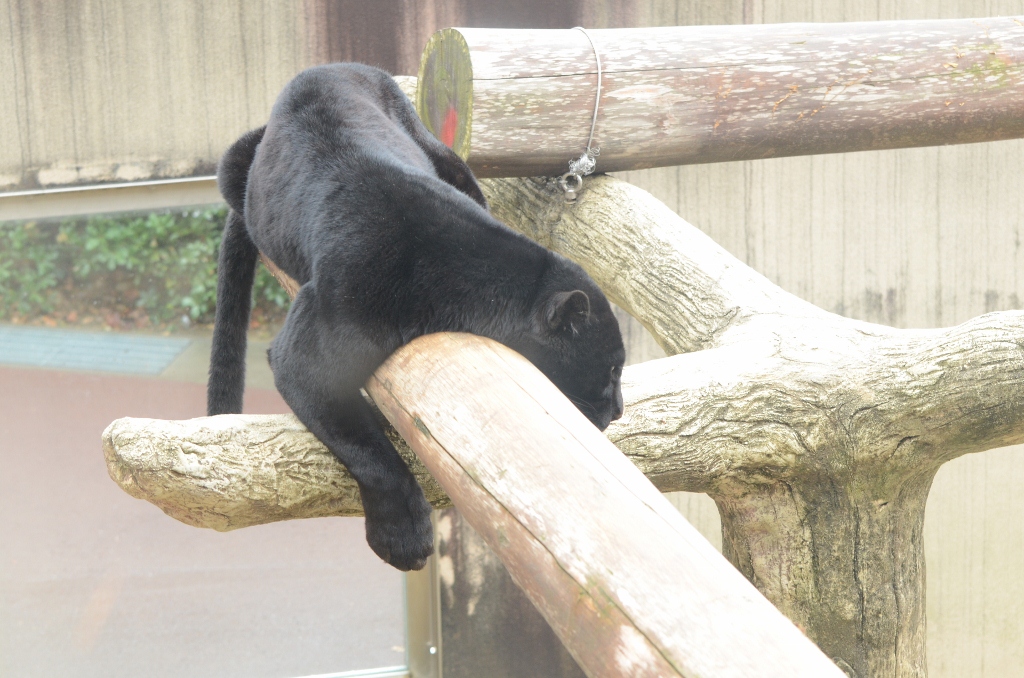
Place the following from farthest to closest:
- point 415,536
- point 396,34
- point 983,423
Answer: point 396,34
point 983,423
point 415,536

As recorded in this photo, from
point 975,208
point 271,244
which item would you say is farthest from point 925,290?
point 271,244

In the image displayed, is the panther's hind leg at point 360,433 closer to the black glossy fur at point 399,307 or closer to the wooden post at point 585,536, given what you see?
the black glossy fur at point 399,307

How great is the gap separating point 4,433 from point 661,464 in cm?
351

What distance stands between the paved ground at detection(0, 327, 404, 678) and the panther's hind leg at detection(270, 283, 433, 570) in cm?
276

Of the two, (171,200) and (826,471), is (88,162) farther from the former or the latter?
(826,471)

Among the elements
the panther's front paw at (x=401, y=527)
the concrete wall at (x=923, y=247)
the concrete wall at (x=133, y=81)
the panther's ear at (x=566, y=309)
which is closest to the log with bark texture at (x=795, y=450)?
the panther's front paw at (x=401, y=527)

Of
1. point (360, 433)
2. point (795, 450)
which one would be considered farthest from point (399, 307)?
point (795, 450)

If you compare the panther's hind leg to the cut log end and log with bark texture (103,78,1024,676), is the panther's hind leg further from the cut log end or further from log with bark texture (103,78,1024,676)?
the cut log end

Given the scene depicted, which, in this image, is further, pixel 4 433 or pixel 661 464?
pixel 4 433

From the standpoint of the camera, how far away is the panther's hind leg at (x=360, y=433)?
1.69 meters

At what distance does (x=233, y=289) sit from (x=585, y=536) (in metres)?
1.78

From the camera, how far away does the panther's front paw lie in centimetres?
170

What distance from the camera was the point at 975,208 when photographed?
4.85 meters

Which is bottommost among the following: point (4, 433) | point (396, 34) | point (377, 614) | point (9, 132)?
point (377, 614)
